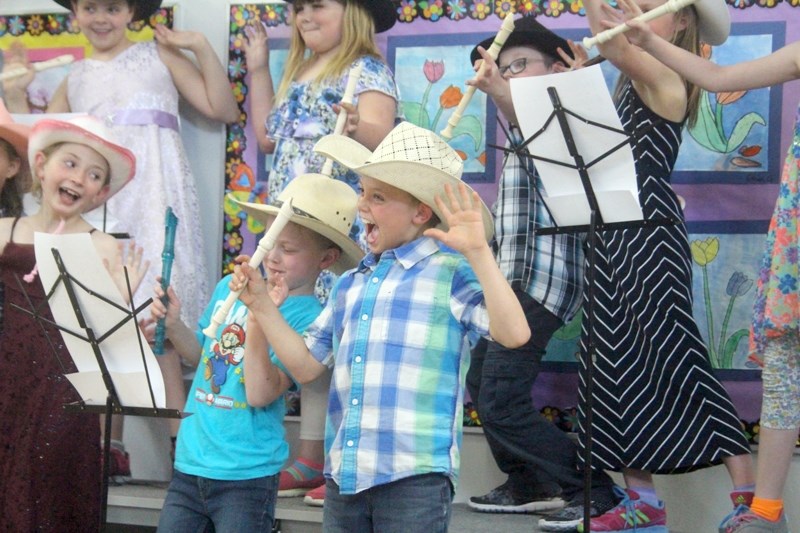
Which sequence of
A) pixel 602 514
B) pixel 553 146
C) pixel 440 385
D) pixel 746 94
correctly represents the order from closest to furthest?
1. pixel 440 385
2. pixel 553 146
3. pixel 602 514
4. pixel 746 94

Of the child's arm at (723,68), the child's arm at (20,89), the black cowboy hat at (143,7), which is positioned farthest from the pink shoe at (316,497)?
the black cowboy hat at (143,7)

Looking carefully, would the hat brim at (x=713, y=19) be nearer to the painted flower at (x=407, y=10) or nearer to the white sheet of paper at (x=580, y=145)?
the white sheet of paper at (x=580, y=145)

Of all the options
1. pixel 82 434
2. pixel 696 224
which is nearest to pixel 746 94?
pixel 696 224

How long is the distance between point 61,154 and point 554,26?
1758 mm

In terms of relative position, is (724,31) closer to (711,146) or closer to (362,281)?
(711,146)

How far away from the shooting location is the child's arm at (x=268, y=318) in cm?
234

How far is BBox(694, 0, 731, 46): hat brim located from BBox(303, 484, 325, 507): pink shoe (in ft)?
5.88

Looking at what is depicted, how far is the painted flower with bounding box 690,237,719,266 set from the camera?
3.62m

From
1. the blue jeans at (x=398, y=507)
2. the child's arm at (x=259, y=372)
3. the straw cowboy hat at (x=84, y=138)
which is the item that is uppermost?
the straw cowboy hat at (x=84, y=138)

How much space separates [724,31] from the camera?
123 inches

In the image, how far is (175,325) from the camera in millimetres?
2779

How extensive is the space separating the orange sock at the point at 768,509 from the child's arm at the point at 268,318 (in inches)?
52.1

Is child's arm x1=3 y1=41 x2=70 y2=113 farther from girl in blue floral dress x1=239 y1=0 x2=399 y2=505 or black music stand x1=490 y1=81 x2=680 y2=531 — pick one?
black music stand x1=490 y1=81 x2=680 y2=531

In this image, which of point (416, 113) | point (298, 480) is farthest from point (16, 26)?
point (298, 480)
